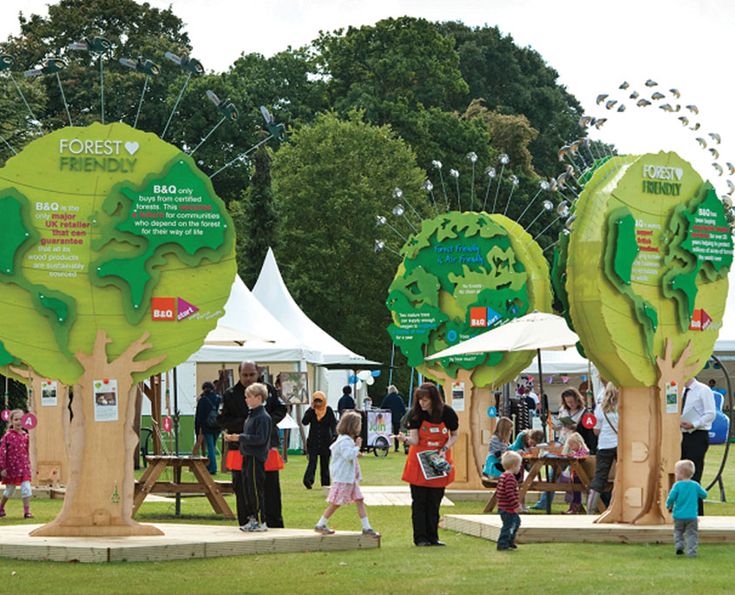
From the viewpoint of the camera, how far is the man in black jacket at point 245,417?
16125mm

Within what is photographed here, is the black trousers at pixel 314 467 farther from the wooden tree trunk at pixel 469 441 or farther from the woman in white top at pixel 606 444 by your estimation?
the woman in white top at pixel 606 444

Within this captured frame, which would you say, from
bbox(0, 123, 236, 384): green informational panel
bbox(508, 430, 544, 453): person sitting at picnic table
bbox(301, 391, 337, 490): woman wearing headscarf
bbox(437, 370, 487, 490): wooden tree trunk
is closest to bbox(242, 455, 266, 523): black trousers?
bbox(0, 123, 236, 384): green informational panel

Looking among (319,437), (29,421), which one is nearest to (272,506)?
(29,421)

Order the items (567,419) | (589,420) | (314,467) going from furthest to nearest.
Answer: (314,467) → (567,419) → (589,420)

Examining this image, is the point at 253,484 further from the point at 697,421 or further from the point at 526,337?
the point at 526,337

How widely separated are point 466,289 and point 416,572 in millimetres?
11014

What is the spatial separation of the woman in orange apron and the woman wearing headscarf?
962 centimetres

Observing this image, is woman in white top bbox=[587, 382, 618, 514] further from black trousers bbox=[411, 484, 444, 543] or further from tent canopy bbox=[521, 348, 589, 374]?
tent canopy bbox=[521, 348, 589, 374]

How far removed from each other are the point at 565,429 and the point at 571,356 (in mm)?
23300

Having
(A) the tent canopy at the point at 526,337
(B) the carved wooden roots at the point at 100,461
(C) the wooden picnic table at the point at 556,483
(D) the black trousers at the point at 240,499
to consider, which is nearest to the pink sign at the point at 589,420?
(C) the wooden picnic table at the point at 556,483

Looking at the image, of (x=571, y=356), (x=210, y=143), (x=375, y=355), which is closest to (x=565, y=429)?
(x=571, y=356)

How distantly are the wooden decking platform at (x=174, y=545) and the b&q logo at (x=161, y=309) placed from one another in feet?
6.68

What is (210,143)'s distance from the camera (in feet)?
189

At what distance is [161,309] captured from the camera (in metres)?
15.4
